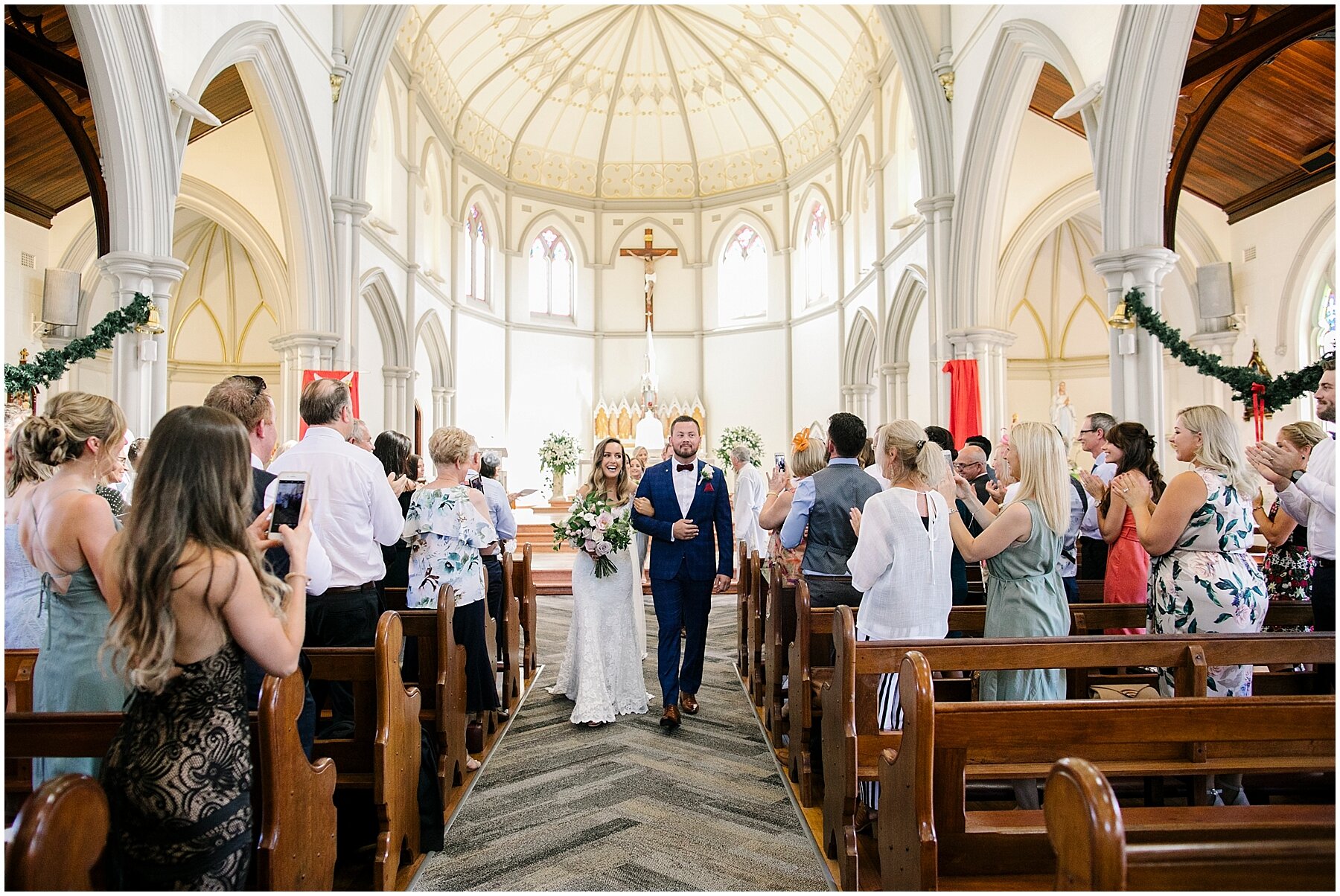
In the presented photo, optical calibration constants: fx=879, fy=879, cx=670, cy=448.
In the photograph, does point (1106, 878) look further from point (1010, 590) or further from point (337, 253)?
point (337, 253)

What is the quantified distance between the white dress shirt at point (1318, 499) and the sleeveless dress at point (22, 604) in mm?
4707

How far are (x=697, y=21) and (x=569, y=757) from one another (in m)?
16.7

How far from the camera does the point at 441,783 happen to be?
3666 millimetres

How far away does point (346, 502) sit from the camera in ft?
11.1

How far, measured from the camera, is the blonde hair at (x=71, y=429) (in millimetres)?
2355

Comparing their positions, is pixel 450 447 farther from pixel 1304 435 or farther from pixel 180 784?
pixel 1304 435

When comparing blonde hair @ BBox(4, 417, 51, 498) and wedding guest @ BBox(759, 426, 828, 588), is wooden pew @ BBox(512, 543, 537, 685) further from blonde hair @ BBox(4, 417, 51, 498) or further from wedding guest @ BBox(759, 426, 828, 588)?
blonde hair @ BBox(4, 417, 51, 498)

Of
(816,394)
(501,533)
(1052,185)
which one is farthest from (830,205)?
(501,533)

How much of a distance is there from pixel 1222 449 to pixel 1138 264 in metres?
4.22

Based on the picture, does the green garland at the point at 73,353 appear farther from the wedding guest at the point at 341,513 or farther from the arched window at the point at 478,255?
the arched window at the point at 478,255

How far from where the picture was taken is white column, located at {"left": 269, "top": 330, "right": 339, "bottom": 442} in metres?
10.6

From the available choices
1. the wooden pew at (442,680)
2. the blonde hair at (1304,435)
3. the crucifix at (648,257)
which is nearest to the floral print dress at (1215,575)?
the blonde hair at (1304,435)

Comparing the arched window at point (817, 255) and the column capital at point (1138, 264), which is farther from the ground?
the arched window at point (817, 255)

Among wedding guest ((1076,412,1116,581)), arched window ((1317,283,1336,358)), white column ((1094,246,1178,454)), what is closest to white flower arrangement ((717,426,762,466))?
arched window ((1317,283,1336,358))
